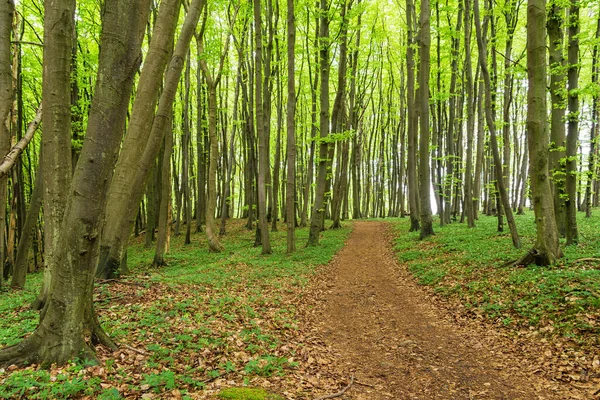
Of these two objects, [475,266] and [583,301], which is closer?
[583,301]

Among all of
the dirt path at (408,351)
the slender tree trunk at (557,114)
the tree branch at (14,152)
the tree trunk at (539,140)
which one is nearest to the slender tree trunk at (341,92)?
the slender tree trunk at (557,114)

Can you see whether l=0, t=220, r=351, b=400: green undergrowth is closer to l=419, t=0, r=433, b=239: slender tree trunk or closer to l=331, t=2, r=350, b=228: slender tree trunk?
l=419, t=0, r=433, b=239: slender tree trunk

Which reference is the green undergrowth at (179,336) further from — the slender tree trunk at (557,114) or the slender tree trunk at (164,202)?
the slender tree trunk at (557,114)

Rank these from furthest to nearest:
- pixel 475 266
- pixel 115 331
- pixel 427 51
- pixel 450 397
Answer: pixel 427 51 < pixel 475 266 < pixel 115 331 < pixel 450 397

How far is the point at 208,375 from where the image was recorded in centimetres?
439

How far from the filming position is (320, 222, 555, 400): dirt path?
4500 mm

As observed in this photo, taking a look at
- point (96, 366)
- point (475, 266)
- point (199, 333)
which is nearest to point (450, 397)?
point (199, 333)

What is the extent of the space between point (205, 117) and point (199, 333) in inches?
868

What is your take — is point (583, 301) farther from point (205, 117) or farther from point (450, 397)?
point (205, 117)

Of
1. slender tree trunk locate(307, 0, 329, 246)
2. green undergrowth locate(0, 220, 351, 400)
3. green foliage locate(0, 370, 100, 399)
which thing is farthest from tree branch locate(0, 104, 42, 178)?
slender tree trunk locate(307, 0, 329, 246)

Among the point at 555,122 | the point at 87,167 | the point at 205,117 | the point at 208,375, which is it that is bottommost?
the point at 208,375

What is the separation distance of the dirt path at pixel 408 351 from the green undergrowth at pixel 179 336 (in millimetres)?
994

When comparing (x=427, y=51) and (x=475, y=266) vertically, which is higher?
(x=427, y=51)

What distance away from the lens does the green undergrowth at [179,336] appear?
12.2ft
